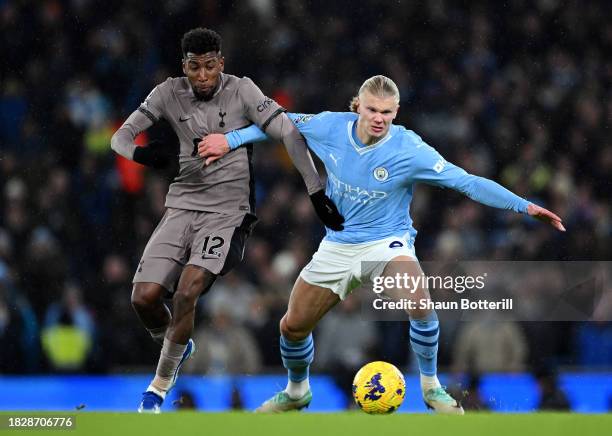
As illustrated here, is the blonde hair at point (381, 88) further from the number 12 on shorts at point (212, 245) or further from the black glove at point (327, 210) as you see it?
the number 12 on shorts at point (212, 245)

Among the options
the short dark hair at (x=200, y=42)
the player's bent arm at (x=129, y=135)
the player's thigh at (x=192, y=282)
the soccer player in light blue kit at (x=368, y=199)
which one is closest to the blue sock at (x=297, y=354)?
the soccer player in light blue kit at (x=368, y=199)

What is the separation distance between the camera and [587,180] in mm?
14375

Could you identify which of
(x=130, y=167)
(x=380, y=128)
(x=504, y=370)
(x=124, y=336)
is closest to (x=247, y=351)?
(x=124, y=336)

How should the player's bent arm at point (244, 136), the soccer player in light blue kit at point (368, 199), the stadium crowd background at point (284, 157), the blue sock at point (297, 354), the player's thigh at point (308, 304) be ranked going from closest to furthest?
the soccer player in light blue kit at point (368, 199) < the player's bent arm at point (244, 136) < the player's thigh at point (308, 304) < the blue sock at point (297, 354) < the stadium crowd background at point (284, 157)

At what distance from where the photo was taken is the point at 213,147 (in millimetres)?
7578

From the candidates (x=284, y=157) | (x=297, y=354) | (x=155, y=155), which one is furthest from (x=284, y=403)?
(x=284, y=157)

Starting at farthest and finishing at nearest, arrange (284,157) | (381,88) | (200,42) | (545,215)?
1. (284,157)
2. (200,42)
3. (381,88)
4. (545,215)

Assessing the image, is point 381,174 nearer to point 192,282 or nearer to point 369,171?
point 369,171

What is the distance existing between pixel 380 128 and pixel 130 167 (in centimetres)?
680

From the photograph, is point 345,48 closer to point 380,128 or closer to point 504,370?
point 504,370

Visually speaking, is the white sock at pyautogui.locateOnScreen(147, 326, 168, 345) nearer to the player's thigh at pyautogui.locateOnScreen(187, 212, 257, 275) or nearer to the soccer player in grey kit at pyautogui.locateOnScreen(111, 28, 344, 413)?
the soccer player in grey kit at pyautogui.locateOnScreen(111, 28, 344, 413)

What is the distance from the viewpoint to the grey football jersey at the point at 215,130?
25.4 ft

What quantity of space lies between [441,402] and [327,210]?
1.38 meters

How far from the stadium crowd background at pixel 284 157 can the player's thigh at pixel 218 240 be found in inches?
141
